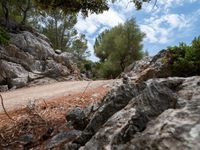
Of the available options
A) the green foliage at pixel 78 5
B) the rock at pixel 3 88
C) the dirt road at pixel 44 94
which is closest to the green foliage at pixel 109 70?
the rock at pixel 3 88

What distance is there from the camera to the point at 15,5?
2781 centimetres

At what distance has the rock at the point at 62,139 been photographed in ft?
19.2

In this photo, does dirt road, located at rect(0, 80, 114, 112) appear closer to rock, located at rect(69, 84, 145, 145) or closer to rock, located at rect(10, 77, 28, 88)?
rock, located at rect(10, 77, 28, 88)

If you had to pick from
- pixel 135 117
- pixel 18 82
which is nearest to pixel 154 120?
pixel 135 117

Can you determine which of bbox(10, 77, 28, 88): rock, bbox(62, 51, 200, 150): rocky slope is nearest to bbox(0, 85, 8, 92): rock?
bbox(10, 77, 28, 88): rock

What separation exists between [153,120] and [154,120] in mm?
23

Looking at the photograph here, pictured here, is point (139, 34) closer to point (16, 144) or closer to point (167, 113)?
point (16, 144)

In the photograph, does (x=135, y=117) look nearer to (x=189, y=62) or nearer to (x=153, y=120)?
(x=153, y=120)

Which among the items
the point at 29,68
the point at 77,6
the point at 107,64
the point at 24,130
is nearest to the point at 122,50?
the point at 107,64

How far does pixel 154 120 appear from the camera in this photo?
337cm

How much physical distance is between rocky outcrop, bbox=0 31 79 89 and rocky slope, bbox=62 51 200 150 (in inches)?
639

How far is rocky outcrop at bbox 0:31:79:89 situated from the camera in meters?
20.8

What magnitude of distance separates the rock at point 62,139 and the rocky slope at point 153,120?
110 centimetres

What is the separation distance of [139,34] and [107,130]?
30788 millimetres
